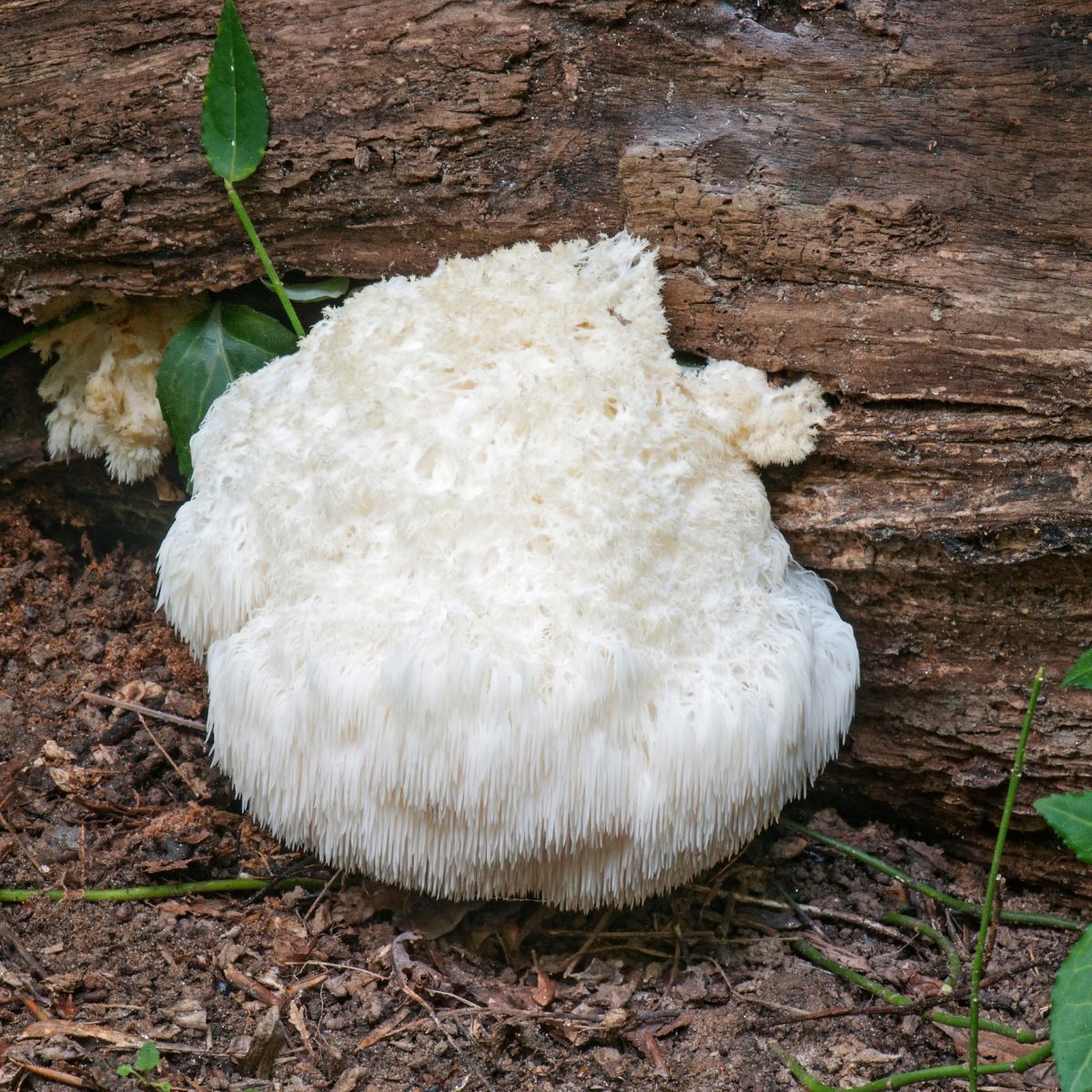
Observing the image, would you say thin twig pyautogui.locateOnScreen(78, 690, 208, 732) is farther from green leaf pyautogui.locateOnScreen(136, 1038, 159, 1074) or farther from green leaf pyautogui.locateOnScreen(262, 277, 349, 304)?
green leaf pyautogui.locateOnScreen(262, 277, 349, 304)

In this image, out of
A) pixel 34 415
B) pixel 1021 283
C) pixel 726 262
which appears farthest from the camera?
pixel 34 415

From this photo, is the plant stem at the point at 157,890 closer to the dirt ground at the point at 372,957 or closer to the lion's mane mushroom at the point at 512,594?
the dirt ground at the point at 372,957

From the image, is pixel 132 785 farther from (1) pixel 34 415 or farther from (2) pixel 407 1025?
(1) pixel 34 415

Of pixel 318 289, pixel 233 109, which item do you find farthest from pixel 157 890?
pixel 233 109

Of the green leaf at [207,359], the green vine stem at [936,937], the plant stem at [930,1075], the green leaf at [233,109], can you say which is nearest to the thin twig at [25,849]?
the green leaf at [207,359]

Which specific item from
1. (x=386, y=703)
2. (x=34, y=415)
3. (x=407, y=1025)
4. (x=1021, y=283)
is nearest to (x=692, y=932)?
(x=407, y=1025)
